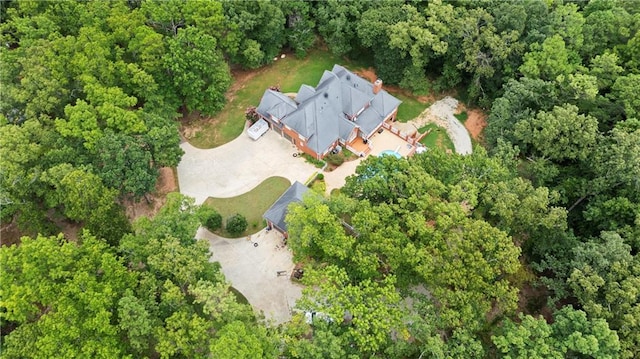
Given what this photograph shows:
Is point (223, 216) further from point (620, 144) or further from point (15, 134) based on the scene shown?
point (620, 144)

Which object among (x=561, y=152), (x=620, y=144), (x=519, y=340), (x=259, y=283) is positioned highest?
(x=620, y=144)

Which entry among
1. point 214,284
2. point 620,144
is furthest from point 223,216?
point 620,144

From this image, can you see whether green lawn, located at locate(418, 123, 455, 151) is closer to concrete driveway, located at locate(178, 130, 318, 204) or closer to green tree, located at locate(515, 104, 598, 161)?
green tree, located at locate(515, 104, 598, 161)

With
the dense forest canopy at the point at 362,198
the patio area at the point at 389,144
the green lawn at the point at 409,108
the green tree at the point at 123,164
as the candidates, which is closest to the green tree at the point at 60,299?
the dense forest canopy at the point at 362,198

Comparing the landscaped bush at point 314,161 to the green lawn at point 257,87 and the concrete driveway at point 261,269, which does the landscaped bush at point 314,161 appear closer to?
the green lawn at point 257,87

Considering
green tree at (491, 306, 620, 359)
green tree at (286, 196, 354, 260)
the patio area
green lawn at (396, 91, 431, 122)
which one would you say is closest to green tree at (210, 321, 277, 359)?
green tree at (286, 196, 354, 260)
